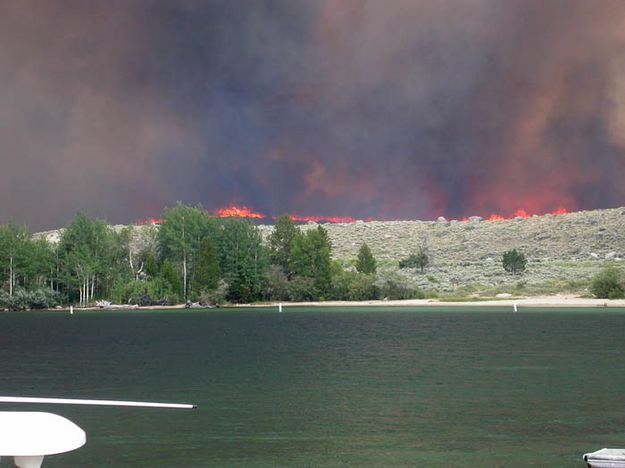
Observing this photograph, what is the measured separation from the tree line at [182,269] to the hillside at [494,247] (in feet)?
22.5

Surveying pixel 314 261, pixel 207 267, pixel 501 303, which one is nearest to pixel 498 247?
pixel 314 261

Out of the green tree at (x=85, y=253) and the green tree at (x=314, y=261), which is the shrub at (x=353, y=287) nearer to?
the green tree at (x=314, y=261)

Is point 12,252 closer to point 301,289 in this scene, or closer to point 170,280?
point 170,280

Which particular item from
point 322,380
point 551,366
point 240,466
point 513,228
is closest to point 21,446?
point 240,466

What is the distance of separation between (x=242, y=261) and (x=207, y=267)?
4749 mm

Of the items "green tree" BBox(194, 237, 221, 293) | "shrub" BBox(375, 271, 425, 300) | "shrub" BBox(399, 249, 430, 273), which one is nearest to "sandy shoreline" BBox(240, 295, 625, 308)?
"shrub" BBox(375, 271, 425, 300)

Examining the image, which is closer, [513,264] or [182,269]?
[182,269]

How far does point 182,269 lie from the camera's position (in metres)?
112

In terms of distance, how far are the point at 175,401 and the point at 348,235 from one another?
530 ft

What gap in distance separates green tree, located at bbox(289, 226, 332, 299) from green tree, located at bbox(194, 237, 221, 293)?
887 cm

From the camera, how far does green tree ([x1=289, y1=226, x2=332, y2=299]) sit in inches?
4235

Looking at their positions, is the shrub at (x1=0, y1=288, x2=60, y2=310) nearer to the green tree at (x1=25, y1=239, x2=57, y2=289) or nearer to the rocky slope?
the green tree at (x1=25, y1=239, x2=57, y2=289)

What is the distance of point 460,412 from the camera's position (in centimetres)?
2403

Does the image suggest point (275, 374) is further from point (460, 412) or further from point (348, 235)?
point (348, 235)
